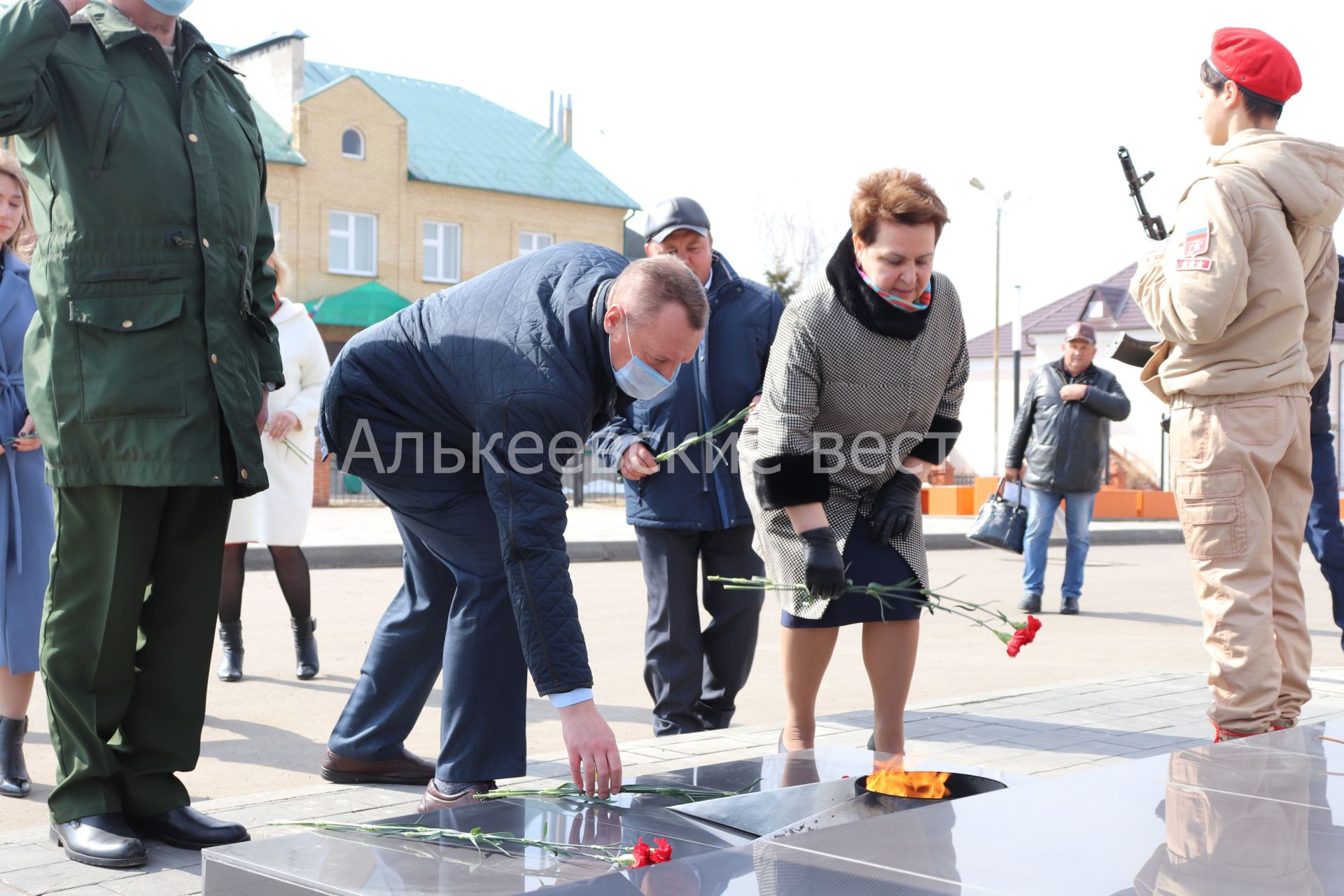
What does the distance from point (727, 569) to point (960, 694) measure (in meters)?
1.99

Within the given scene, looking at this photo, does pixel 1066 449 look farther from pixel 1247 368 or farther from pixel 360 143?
pixel 360 143

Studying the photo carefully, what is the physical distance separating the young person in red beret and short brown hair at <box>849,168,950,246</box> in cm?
94

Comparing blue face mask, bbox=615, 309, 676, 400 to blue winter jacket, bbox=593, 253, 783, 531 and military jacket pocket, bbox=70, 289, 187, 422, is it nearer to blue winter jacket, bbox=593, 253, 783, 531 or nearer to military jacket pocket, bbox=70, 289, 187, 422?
military jacket pocket, bbox=70, 289, 187, 422

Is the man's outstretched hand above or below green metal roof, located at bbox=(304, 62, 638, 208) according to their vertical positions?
below

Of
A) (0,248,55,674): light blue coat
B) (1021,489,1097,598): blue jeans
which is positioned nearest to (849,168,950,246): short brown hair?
(0,248,55,674): light blue coat

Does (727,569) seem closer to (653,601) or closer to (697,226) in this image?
(653,601)

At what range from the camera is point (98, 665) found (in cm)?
348

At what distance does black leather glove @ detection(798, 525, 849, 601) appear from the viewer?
420 centimetres

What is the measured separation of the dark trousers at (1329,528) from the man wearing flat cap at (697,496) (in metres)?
2.75

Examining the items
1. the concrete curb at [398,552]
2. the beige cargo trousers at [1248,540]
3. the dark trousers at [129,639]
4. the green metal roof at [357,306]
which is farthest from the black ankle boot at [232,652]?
the green metal roof at [357,306]

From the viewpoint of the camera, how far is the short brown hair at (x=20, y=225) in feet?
15.0

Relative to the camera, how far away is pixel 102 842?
11.1 feet

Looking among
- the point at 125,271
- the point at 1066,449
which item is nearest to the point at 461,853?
the point at 125,271

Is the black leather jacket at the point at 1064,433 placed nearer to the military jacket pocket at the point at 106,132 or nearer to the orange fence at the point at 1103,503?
the military jacket pocket at the point at 106,132
